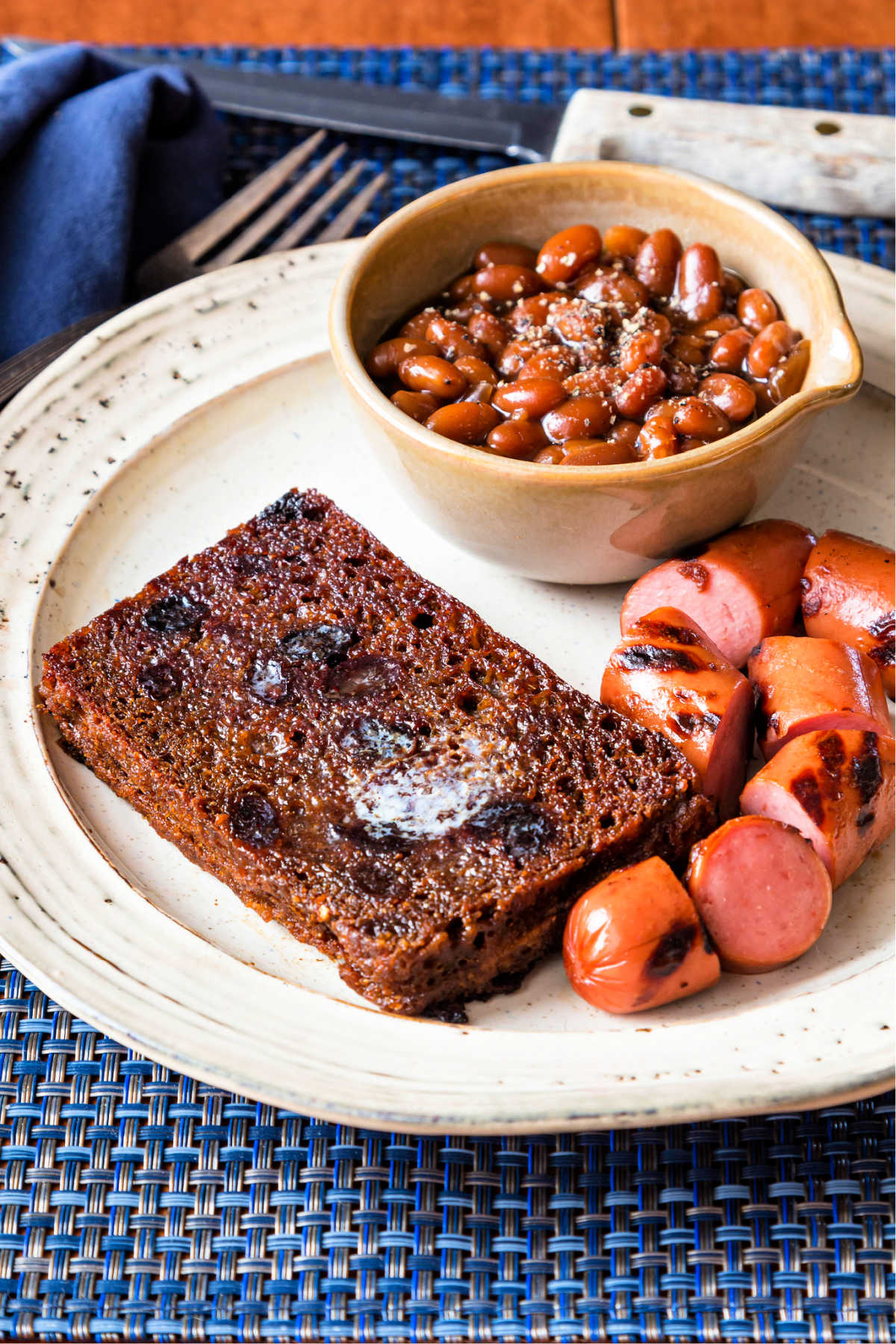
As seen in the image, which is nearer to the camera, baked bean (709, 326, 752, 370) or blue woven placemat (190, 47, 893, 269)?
baked bean (709, 326, 752, 370)

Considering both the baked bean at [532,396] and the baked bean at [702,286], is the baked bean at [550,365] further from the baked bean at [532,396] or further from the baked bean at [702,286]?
the baked bean at [702,286]

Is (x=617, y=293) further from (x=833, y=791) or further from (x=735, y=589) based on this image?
(x=833, y=791)

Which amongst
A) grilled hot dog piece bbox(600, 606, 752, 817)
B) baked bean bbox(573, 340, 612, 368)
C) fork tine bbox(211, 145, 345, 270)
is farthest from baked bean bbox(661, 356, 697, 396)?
fork tine bbox(211, 145, 345, 270)

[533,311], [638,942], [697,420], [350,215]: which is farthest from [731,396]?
[350,215]

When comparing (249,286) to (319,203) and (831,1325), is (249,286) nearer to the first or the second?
(319,203)

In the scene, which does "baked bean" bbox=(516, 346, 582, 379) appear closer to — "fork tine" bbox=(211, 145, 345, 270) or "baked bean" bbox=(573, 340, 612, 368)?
"baked bean" bbox=(573, 340, 612, 368)

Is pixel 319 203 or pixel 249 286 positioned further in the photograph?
pixel 319 203

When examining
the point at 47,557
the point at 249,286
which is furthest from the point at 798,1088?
the point at 249,286
